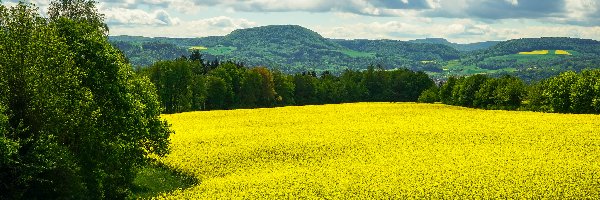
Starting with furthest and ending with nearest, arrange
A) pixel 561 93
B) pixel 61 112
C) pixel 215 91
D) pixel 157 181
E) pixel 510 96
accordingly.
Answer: pixel 215 91, pixel 510 96, pixel 561 93, pixel 157 181, pixel 61 112

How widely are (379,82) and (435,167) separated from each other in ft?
392

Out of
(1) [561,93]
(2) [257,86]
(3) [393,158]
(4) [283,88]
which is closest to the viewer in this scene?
(3) [393,158]

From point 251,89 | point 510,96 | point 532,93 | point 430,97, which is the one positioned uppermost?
point 532,93

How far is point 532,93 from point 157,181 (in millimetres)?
73944

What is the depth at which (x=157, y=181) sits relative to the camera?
33.1 metres

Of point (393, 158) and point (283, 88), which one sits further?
point (283, 88)

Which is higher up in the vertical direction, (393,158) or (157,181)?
(393,158)

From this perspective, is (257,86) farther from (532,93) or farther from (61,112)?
(61,112)

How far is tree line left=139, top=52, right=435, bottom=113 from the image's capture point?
94688 mm

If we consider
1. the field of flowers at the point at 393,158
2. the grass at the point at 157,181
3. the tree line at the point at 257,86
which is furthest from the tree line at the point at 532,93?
the grass at the point at 157,181

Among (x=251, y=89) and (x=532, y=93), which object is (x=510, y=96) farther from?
(x=251, y=89)

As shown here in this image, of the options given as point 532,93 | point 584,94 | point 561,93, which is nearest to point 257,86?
point 532,93

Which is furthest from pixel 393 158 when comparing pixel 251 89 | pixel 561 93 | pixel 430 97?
pixel 430 97

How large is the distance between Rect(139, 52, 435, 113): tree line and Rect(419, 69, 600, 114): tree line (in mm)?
37059
